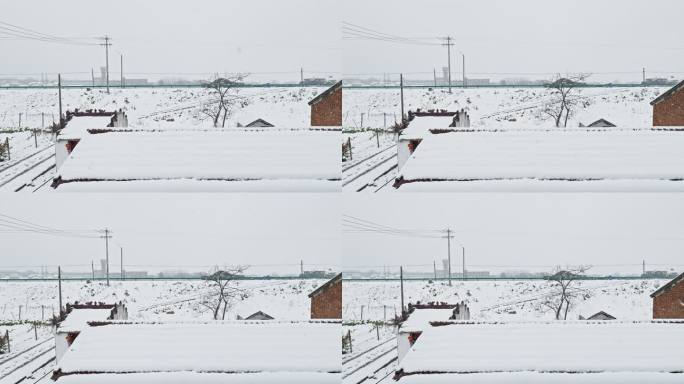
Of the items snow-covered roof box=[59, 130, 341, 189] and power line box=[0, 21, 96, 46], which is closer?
snow-covered roof box=[59, 130, 341, 189]

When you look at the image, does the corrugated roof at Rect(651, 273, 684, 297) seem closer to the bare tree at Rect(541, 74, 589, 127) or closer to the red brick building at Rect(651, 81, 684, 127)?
the red brick building at Rect(651, 81, 684, 127)

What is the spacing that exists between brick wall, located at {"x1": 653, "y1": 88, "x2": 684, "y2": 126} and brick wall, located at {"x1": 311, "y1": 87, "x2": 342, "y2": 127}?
5.68 feet

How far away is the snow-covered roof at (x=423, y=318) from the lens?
6.43 metres

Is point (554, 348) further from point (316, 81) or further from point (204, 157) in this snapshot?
point (204, 157)

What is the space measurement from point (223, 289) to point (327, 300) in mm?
583

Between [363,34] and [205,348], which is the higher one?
[363,34]

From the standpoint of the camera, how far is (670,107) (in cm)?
630

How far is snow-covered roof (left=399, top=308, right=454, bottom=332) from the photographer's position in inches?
253

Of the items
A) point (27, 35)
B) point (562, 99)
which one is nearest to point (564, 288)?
point (562, 99)

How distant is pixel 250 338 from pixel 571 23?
2.49 meters

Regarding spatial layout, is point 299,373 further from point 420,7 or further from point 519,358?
point 420,7

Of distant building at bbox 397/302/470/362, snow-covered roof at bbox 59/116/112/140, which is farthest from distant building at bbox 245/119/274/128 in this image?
distant building at bbox 397/302/470/362

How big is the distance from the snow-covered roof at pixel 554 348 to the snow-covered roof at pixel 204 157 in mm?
1108

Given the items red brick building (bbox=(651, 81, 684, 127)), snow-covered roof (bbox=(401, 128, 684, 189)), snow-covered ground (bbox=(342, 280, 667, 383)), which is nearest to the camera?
snow-covered roof (bbox=(401, 128, 684, 189))
